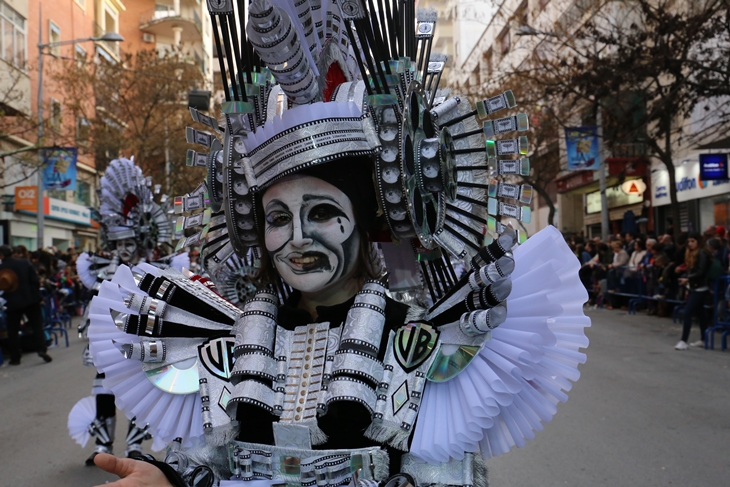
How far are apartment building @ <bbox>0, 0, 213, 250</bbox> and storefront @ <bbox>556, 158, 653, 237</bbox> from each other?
48.0 ft

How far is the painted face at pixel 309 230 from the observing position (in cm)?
207

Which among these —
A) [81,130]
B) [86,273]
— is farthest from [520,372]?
[81,130]

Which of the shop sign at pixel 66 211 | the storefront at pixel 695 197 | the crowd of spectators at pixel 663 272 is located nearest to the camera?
the crowd of spectators at pixel 663 272

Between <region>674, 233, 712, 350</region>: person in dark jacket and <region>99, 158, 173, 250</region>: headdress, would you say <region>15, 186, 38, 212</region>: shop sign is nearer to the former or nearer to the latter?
<region>99, 158, 173, 250</region>: headdress

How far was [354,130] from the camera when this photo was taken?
2014mm

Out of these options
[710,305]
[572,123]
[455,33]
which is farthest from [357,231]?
[455,33]

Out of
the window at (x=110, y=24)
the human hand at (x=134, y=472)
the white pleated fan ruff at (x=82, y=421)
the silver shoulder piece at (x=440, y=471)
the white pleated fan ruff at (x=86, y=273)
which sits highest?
the window at (x=110, y=24)

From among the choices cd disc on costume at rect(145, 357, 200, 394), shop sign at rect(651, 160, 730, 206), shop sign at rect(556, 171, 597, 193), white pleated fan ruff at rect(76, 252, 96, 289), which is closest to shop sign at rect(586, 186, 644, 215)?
shop sign at rect(556, 171, 597, 193)

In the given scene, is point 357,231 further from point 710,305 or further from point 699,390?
point 710,305

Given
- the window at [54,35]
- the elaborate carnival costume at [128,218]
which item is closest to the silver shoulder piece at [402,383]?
the elaborate carnival costume at [128,218]

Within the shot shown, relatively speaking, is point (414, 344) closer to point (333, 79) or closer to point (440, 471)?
point (440, 471)

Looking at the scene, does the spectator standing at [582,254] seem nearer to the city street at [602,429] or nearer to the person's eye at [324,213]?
the city street at [602,429]

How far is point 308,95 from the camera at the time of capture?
6.82ft

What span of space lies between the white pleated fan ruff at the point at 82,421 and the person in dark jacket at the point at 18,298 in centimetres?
597
